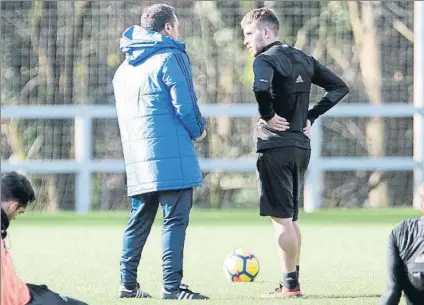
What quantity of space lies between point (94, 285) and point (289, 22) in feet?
36.1

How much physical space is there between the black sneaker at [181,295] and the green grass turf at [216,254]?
0.24 feet

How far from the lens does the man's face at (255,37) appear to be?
754cm

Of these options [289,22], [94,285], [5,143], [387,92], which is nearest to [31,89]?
[5,143]

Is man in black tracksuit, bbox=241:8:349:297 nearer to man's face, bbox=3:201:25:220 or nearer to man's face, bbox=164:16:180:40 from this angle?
man's face, bbox=164:16:180:40

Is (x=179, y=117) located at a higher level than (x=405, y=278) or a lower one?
higher

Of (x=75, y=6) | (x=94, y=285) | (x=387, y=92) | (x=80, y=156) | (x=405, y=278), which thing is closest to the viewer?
(x=405, y=278)

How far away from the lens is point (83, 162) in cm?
1588

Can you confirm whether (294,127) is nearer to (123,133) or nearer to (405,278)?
(123,133)

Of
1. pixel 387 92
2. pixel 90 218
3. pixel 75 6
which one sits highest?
pixel 75 6

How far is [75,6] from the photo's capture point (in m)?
17.8

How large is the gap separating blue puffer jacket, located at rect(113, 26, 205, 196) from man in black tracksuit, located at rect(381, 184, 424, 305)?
6.51 feet

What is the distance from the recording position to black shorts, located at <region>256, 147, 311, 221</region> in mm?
7449

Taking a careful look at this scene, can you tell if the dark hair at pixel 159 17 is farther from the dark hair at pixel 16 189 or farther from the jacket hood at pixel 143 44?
the dark hair at pixel 16 189

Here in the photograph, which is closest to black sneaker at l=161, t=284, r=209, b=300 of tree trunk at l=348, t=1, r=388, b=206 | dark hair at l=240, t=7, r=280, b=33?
dark hair at l=240, t=7, r=280, b=33
